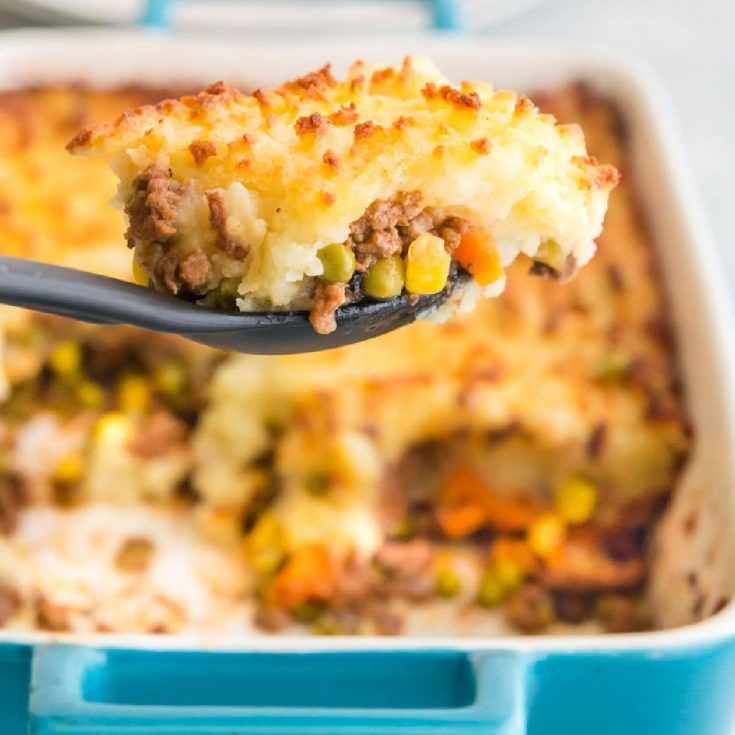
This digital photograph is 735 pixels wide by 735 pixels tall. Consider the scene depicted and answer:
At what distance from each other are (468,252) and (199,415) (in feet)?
4.18

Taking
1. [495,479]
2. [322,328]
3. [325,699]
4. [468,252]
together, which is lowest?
[325,699]

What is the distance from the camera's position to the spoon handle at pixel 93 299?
121cm

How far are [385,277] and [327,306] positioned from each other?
85 millimetres

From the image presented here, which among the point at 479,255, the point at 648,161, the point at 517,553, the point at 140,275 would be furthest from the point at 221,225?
the point at 648,161

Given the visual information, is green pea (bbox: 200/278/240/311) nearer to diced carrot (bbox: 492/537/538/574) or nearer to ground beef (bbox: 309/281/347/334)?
ground beef (bbox: 309/281/347/334)

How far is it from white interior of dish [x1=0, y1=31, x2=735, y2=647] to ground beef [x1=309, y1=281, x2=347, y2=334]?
3.05ft

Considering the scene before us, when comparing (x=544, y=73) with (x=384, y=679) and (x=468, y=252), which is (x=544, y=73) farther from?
(x=384, y=679)

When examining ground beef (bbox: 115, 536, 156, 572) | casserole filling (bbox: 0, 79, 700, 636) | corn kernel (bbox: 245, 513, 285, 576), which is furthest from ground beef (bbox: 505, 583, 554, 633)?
ground beef (bbox: 115, 536, 156, 572)

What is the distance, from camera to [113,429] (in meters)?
2.49

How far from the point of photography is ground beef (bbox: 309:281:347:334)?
133 cm

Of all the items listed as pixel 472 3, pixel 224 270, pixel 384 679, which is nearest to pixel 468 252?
pixel 224 270

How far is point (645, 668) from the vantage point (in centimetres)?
162

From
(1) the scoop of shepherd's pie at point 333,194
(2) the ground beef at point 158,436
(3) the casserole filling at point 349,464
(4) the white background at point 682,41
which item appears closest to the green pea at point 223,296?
(1) the scoop of shepherd's pie at point 333,194

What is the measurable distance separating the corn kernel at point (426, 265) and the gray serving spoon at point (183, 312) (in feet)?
0.17
